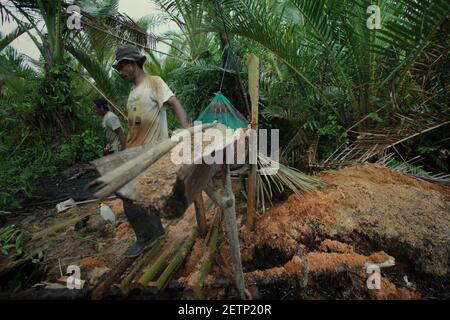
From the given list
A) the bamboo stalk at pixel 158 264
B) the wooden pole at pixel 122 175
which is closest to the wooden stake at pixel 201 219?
the bamboo stalk at pixel 158 264

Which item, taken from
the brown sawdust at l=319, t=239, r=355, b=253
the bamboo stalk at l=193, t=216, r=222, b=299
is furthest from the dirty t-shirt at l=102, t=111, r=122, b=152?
the brown sawdust at l=319, t=239, r=355, b=253

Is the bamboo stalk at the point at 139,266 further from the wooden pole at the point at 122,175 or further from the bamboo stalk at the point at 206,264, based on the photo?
the wooden pole at the point at 122,175

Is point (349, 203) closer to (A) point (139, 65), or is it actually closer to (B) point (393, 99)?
(B) point (393, 99)

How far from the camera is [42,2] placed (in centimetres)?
501

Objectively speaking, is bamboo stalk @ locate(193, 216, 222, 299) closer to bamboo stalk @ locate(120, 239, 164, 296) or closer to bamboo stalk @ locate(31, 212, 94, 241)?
bamboo stalk @ locate(120, 239, 164, 296)

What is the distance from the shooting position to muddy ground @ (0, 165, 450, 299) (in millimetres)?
1926

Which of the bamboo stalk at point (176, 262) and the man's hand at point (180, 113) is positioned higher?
the man's hand at point (180, 113)

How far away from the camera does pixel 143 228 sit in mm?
2260

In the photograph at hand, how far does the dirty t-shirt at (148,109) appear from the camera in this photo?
215 cm

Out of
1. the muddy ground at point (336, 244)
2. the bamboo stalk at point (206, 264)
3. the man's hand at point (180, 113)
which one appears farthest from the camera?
the man's hand at point (180, 113)

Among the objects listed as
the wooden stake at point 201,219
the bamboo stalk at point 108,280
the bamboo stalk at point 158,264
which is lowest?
the bamboo stalk at point 108,280

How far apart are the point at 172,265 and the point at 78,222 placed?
5.59ft

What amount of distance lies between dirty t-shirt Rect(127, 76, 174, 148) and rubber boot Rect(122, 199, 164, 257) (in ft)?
1.74

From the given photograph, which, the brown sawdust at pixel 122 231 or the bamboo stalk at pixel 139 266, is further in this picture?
the brown sawdust at pixel 122 231
